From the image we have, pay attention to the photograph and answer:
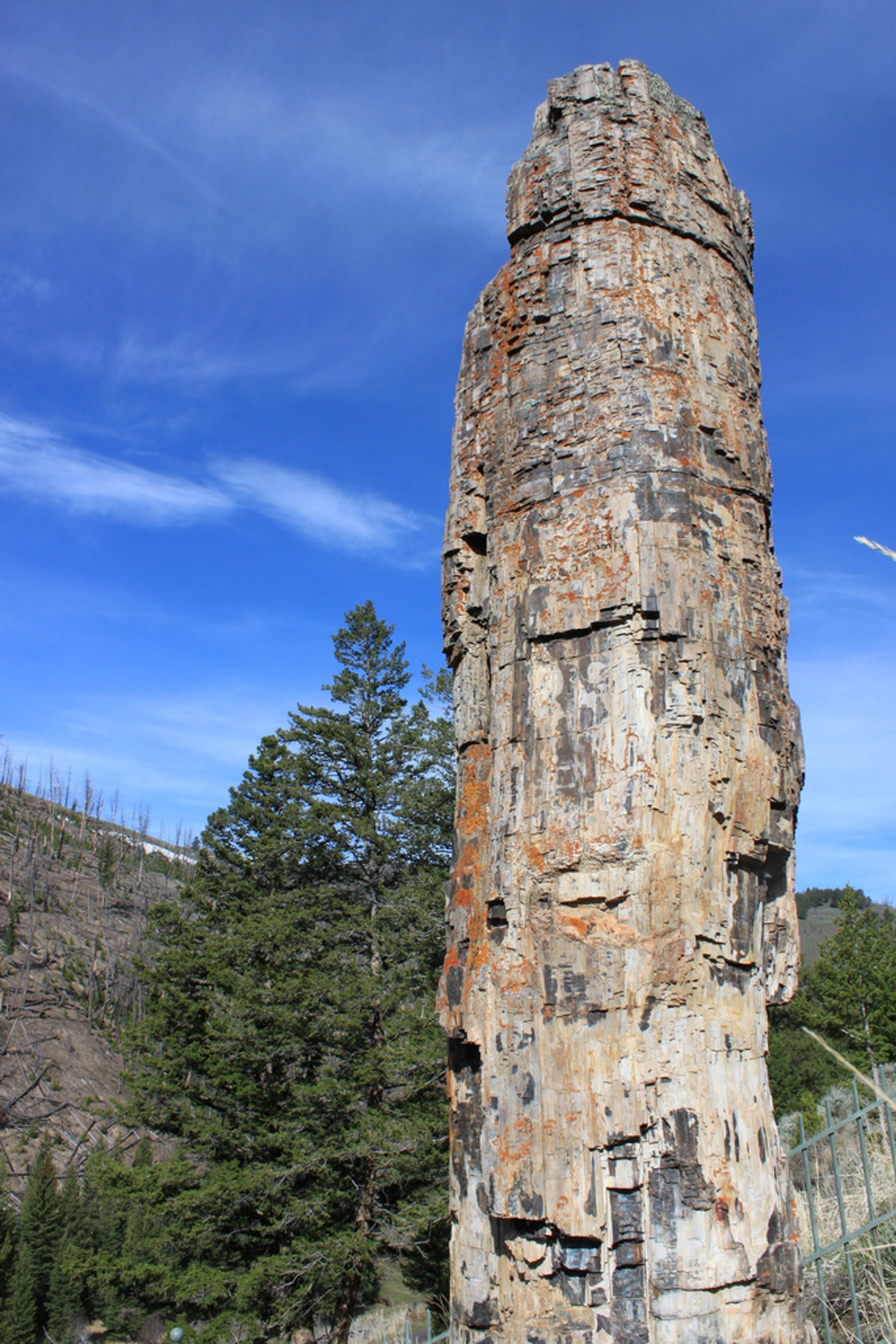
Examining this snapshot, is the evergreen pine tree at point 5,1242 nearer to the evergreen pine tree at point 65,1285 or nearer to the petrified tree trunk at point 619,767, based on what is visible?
the evergreen pine tree at point 65,1285

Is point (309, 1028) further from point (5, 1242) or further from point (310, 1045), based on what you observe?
point (5, 1242)

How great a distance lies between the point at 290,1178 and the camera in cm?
1282

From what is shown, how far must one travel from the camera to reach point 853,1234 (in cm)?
527

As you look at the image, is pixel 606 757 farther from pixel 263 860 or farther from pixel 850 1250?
pixel 263 860

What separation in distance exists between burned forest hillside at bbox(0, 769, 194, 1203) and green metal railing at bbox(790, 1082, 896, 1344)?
26050mm

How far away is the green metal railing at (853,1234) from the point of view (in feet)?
16.7

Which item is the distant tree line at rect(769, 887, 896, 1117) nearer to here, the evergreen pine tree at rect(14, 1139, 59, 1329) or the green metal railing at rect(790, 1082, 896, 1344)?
the green metal railing at rect(790, 1082, 896, 1344)

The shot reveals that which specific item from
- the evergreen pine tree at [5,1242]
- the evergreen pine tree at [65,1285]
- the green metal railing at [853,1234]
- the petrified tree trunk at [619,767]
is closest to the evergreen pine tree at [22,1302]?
the evergreen pine tree at [5,1242]

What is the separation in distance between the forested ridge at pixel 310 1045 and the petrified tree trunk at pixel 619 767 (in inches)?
361

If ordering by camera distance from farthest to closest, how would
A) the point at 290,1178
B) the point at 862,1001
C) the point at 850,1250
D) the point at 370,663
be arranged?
the point at 862,1001
the point at 370,663
the point at 290,1178
the point at 850,1250

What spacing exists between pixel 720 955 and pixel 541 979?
651 millimetres

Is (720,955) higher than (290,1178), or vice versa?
(720,955)

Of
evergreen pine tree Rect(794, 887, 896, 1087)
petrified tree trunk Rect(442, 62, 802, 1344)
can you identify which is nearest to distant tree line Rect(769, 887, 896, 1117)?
evergreen pine tree Rect(794, 887, 896, 1087)

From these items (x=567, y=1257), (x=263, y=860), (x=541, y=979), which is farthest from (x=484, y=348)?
(x=263, y=860)
